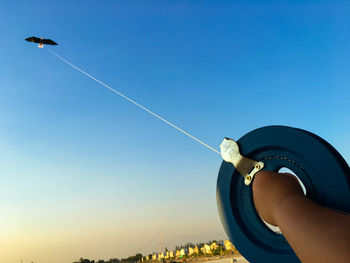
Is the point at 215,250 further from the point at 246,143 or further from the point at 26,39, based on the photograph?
the point at 246,143

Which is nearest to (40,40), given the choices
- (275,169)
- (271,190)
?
(275,169)

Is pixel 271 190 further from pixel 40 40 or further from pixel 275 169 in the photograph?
pixel 40 40

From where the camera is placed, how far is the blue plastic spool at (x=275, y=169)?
4.09m

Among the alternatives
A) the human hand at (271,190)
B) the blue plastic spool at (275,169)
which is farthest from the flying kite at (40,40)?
the human hand at (271,190)

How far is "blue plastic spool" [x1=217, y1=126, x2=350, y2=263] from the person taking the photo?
13.4 feet

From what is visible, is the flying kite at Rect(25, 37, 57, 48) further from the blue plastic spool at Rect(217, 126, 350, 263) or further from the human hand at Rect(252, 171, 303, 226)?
the human hand at Rect(252, 171, 303, 226)

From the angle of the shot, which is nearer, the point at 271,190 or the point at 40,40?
the point at 271,190

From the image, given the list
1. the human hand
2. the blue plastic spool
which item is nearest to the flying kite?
the blue plastic spool

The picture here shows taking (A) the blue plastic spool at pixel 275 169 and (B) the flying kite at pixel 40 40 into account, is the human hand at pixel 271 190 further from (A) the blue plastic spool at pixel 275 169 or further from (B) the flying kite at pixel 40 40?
(B) the flying kite at pixel 40 40

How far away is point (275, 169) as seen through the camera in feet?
15.5

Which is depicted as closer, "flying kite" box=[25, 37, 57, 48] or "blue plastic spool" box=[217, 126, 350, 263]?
"blue plastic spool" box=[217, 126, 350, 263]

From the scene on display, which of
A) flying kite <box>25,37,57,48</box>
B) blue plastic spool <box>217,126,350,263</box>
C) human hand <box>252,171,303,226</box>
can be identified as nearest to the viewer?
human hand <box>252,171,303,226</box>

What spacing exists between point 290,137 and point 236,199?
1.40m

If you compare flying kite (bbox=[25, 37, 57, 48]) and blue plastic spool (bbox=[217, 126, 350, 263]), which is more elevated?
flying kite (bbox=[25, 37, 57, 48])
